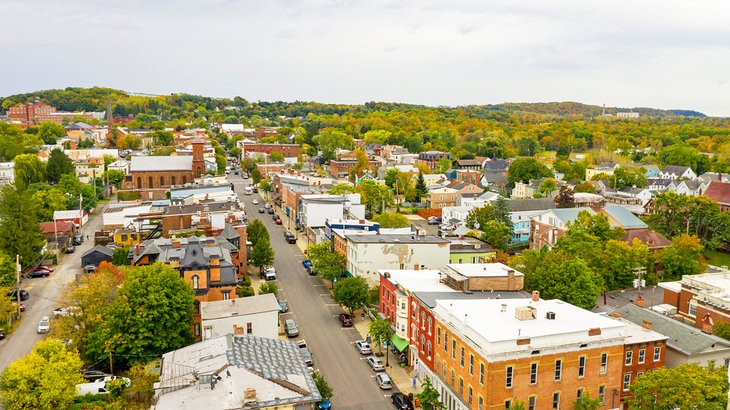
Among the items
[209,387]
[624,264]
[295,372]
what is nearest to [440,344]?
[295,372]

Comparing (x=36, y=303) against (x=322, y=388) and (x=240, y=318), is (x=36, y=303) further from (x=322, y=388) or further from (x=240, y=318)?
(x=322, y=388)

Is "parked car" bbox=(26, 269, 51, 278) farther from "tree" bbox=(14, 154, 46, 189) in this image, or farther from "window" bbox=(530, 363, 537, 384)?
"window" bbox=(530, 363, 537, 384)

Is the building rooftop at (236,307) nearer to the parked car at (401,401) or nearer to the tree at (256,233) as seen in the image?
the parked car at (401,401)

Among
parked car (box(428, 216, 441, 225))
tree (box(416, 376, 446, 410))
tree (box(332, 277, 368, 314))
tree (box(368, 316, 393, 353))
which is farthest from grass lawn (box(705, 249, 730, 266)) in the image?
tree (box(416, 376, 446, 410))

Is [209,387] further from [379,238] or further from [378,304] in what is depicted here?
[379,238]

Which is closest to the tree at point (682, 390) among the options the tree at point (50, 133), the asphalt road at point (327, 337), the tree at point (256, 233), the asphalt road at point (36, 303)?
the asphalt road at point (327, 337)

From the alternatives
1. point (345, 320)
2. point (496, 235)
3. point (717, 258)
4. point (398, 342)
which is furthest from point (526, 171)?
point (398, 342)
